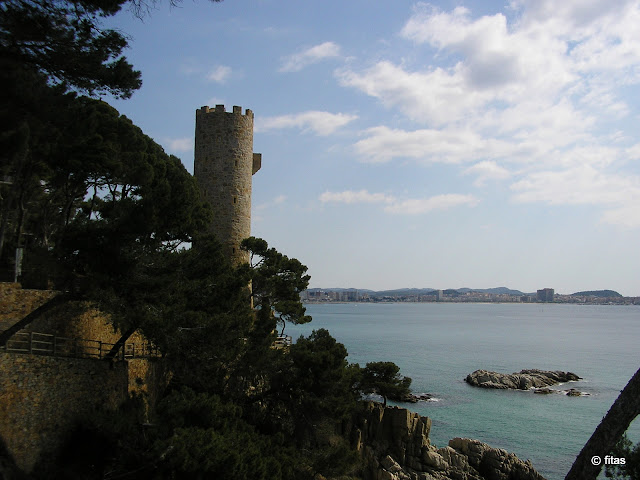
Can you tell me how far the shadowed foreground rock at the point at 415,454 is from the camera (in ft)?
59.7

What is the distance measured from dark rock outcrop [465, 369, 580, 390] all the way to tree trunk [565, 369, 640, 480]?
3213cm

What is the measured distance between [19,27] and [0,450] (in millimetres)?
6605

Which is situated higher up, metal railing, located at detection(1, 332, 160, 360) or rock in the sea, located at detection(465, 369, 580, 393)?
metal railing, located at detection(1, 332, 160, 360)

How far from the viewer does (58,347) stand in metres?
12.4

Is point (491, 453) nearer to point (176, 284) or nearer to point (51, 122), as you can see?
point (176, 284)

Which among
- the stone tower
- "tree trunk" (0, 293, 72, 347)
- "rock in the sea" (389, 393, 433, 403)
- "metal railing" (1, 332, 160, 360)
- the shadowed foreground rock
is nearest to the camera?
"tree trunk" (0, 293, 72, 347)

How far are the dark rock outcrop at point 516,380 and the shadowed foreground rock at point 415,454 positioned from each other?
1795 cm

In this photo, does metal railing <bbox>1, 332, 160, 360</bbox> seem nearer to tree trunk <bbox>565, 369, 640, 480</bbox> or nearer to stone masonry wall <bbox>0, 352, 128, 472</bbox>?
stone masonry wall <bbox>0, 352, 128, 472</bbox>

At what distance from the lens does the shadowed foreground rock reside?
717 inches

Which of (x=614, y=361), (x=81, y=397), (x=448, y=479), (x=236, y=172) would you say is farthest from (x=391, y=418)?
(x=614, y=361)

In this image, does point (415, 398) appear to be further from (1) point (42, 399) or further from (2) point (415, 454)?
(1) point (42, 399)

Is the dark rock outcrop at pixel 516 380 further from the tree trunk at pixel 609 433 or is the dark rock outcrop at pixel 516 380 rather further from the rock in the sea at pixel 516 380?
the tree trunk at pixel 609 433

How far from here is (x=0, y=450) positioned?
29.8ft

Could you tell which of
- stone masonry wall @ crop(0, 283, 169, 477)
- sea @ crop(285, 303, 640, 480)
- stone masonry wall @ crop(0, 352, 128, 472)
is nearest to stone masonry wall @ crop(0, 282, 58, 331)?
stone masonry wall @ crop(0, 283, 169, 477)
